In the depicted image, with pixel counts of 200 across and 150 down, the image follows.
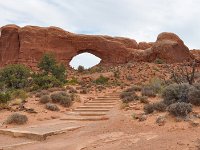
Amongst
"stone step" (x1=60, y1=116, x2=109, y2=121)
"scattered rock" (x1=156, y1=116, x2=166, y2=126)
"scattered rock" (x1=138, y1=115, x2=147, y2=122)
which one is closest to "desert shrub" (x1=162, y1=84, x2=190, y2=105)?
"scattered rock" (x1=138, y1=115, x2=147, y2=122)

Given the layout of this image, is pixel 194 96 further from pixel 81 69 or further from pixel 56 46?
pixel 56 46

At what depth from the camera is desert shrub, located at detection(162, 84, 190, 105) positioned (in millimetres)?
11297

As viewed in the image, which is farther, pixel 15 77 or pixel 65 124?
pixel 15 77

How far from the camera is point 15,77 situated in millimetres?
29281

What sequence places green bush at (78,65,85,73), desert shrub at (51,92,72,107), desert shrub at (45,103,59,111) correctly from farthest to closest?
green bush at (78,65,85,73)
desert shrub at (51,92,72,107)
desert shrub at (45,103,59,111)

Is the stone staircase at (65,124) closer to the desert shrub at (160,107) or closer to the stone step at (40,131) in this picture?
the stone step at (40,131)

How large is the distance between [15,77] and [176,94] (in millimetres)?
20434

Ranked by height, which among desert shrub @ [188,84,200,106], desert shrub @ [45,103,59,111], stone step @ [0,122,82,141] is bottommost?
stone step @ [0,122,82,141]

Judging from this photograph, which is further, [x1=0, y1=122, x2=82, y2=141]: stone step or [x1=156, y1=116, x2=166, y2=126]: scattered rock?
[x1=0, y1=122, x2=82, y2=141]: stone step

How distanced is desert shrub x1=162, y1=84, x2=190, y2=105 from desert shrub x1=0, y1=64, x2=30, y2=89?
18574mm

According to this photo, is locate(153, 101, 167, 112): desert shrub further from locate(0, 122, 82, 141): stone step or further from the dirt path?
locate(0, 122, 82, 141): stone step

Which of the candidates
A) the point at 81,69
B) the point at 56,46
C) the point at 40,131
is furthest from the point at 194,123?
the point at 56,46

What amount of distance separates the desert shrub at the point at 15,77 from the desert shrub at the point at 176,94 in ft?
60.9

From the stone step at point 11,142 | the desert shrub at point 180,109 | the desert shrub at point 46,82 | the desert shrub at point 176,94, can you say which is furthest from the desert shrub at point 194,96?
the desert shrub at point 46,82
